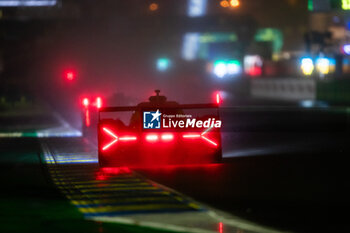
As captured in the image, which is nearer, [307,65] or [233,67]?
[307,65]

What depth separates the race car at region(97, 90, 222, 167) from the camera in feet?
46.9

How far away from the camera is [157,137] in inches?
567

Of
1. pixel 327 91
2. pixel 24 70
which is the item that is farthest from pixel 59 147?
pixel 24 70

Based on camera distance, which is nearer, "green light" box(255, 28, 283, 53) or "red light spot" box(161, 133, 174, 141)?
"red light spot" box(161, 133, 174, 141)

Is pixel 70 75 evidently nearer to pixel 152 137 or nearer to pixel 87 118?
pixel 87 118

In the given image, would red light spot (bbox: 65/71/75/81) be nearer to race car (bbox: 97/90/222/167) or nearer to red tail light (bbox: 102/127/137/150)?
race car (bbox: 97/90/222/167)

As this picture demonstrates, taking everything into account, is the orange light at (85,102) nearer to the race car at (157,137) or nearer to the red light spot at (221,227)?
the race car at (157,137)

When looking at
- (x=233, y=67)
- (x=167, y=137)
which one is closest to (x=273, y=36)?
(x=233, y=67)

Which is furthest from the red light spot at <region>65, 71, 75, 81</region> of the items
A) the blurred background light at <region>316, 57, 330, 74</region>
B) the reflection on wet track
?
the blurred background light at <region>316, 57, 330, 74</region>

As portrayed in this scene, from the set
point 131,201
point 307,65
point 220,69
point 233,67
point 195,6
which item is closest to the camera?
point 131,201

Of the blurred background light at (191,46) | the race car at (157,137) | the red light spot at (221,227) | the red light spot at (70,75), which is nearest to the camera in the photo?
the red light spot at (221,227)

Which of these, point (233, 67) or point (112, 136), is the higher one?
point (233, 67)

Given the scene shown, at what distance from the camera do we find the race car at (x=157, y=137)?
14281 mm

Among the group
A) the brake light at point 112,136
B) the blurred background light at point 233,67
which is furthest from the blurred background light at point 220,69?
the brake light at point 112,136
